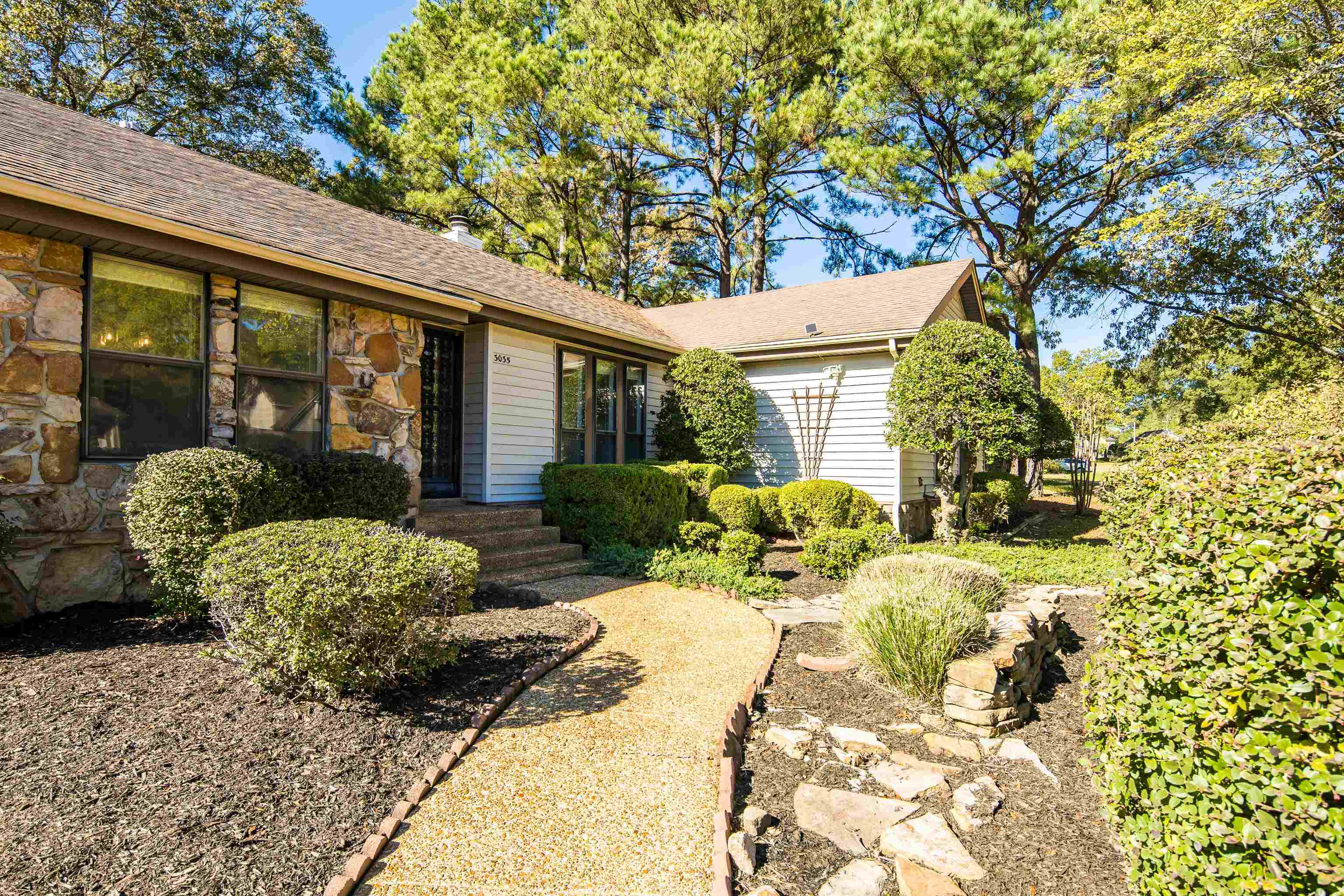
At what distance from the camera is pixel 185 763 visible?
8.99ft

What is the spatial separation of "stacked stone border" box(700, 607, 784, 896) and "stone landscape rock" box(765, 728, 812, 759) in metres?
0.14

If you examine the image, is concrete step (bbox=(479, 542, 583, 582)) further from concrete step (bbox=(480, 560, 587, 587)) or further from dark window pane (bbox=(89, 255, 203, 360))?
dark window pane (bbox=(89, 255, 203, 360))

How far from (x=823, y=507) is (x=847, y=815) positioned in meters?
6.42

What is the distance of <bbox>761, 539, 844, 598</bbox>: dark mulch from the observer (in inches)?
261

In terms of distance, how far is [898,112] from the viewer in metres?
16.5

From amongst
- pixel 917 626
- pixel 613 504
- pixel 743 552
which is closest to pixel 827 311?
pixel 613 504

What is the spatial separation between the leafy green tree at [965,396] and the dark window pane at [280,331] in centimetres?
714

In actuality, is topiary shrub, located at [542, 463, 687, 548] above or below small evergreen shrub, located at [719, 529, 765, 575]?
A: above

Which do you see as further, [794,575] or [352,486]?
[794,575]

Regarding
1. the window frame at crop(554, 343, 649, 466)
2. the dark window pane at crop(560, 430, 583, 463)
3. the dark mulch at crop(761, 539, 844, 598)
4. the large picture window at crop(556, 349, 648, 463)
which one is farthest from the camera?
the large picture window at crop(556, 349, 648, 463)

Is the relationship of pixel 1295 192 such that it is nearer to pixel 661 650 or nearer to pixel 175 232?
pixel 661 650

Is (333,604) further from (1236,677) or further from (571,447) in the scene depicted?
(571,447)

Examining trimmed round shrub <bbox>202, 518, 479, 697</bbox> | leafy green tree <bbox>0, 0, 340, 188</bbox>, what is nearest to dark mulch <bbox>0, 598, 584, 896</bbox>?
trimmed round shrub <bbox>202, 518, 479, 697</bbox>

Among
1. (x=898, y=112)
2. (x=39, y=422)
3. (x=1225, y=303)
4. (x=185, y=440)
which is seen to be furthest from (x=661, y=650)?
(x=1225, y=303)
